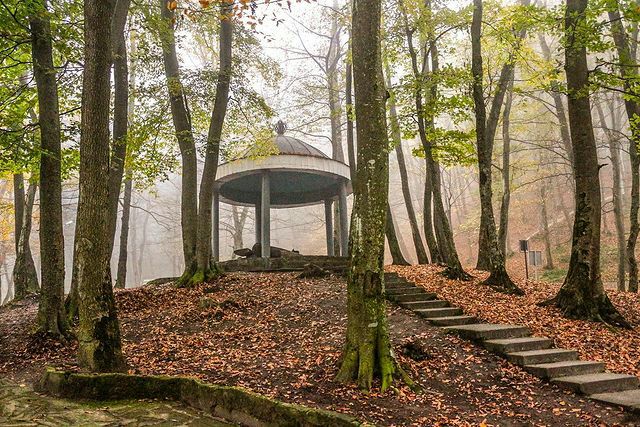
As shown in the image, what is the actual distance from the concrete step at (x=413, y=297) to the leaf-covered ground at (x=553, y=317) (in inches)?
13.0

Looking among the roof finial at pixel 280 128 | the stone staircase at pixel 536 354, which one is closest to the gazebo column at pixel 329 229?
the roof finial at pixel 280 128

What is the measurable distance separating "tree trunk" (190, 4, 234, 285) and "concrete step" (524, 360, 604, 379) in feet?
27.4

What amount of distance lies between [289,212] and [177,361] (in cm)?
4363

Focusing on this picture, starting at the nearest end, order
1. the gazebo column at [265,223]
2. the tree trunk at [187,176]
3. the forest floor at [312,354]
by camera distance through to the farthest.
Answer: the forest floor at [312,354] → the tree trunk at [187,176] → the gazebo column at [265,223]

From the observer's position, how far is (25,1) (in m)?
7.05

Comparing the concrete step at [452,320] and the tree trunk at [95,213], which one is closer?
the tree trunk at [95,213]

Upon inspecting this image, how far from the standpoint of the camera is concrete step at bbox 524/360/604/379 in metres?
6.05

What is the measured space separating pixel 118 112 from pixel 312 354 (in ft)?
25.5

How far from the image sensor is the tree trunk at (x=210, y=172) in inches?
464

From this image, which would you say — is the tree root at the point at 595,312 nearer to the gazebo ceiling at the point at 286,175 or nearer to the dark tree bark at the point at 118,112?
the gazebo ceiling at the point at 286,175

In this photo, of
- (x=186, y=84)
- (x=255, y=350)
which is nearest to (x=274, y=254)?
(x=186, y=84)

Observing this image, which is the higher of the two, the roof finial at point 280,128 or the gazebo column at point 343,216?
the roof finial at point 280,128

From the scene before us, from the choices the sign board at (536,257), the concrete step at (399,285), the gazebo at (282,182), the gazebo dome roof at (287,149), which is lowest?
the concrete step at (399,285)

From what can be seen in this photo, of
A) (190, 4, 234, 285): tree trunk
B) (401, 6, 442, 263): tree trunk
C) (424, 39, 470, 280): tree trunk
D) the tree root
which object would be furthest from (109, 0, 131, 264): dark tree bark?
the tree root
